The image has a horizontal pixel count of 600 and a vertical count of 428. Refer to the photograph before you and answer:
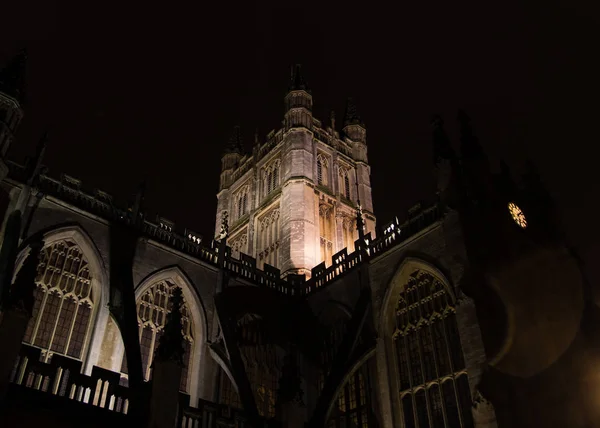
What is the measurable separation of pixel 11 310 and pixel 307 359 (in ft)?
38.2

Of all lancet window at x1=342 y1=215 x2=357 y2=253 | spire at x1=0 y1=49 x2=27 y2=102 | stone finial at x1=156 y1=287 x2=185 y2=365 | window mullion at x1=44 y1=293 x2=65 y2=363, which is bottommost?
stone finial at x1=156 y1=287 x2=185 y2=365

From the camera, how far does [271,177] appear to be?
1265 inches

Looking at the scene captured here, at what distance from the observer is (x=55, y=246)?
1612 centimetres

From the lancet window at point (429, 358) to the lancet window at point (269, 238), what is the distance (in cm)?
1215

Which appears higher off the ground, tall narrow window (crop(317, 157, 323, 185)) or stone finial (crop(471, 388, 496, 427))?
tall narrow window (crop(317, 157, 323, 185))

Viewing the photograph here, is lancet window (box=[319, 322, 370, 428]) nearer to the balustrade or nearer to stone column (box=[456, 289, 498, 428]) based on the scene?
stone column (box=[456, 289, 498, 428])

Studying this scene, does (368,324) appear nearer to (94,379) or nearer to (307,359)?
(307,359)

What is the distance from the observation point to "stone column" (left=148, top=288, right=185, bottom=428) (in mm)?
10445

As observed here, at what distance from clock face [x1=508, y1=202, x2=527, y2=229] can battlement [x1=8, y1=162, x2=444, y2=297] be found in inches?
97.1

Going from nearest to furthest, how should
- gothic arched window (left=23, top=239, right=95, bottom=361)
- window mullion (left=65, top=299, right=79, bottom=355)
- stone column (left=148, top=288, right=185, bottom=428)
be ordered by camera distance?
stone column (left=148, top=288, right=185, bottom=428) → gothic arched window (left=23, top=239, right=95, bottom=361) → window mullion (left=65, top=299, right=79, bottom=355)

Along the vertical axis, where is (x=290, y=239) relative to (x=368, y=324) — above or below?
above

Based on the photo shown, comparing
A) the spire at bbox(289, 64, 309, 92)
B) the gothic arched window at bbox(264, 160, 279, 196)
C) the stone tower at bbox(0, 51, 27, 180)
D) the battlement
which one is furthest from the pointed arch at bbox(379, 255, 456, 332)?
the spire at bbox(289, 64, 309, 92)

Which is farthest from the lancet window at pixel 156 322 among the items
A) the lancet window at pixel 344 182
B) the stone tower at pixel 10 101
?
the lancet window at pixel 344 182

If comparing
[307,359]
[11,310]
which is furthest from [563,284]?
[11,310]
